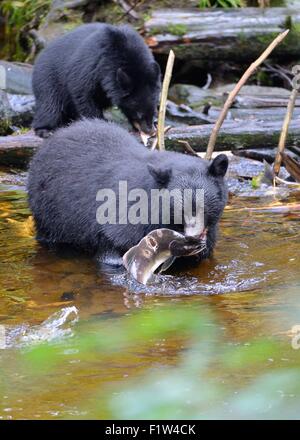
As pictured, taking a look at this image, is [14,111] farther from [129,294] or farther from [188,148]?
[129,294]

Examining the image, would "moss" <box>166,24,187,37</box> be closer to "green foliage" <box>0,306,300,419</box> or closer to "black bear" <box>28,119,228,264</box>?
"black bear" <box>28,119,228,264</box>

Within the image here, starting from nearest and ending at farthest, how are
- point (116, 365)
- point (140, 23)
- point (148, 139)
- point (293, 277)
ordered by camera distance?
point (116, 365), point (293, 277), point (148, 139), point (140, 23)

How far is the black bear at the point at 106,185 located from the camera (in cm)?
598

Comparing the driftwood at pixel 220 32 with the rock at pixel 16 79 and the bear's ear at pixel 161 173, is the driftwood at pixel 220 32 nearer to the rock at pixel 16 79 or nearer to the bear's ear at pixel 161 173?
the rock at pixel 16 79

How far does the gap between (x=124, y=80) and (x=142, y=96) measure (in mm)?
328

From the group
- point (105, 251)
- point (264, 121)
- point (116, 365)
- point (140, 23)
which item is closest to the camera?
point (116, 365)

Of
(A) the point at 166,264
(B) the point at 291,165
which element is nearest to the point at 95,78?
(B) the point at 291,165

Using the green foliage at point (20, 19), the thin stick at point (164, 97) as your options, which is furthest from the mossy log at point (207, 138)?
the green foliage at point (20, 19)

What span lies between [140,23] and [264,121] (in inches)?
118

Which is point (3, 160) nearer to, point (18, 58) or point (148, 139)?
point (148, 139)

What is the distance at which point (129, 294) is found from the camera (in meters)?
5.86

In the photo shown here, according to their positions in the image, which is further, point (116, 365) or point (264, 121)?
point (264, 121)
